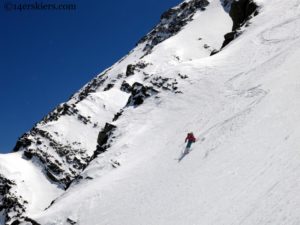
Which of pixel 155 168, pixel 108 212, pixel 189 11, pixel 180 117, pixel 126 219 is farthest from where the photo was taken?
pixel 189 11

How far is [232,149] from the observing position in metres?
25.8

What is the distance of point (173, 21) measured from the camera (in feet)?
466

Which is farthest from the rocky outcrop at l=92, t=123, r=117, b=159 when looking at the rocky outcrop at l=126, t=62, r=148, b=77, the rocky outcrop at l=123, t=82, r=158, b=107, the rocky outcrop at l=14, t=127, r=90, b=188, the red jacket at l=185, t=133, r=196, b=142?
the rocky outcrop at l=126, t=62, r=148, b=77

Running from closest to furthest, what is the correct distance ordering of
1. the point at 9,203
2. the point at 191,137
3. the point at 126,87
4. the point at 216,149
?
the point at 216,149, the point at 191,137, the point at 9,203, the point at 126,87

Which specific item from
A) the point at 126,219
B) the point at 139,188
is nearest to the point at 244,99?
the point at 139,188

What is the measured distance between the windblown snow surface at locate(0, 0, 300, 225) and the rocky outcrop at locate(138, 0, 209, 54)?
7757cm

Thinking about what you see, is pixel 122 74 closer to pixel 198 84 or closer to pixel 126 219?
pixel 198 84

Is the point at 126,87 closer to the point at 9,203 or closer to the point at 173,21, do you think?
the point at 9,203

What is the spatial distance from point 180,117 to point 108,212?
546 inches

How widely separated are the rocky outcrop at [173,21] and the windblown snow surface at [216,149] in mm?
77569

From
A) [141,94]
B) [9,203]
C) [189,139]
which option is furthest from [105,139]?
[9,203]

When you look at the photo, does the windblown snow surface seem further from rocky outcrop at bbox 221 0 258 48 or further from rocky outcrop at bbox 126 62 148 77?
rocky outcrop at bbox 126 62 148 77

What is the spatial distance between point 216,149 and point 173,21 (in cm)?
12000

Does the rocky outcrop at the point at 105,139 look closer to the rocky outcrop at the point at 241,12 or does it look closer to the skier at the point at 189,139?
the skier at the point at 189,139
